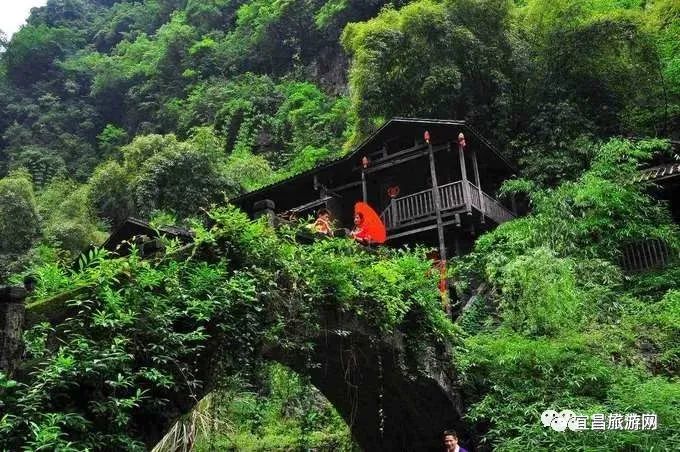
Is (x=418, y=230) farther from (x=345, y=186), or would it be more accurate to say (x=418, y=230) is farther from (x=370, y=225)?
(x=345, y=186)

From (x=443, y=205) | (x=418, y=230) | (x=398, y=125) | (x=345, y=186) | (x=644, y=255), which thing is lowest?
(x=644, y=255)

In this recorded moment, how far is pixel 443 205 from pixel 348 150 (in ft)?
25.8

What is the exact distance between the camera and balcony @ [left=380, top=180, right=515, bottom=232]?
17234 mm

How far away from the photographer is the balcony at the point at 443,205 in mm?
17234

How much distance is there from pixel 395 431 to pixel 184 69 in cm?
3905

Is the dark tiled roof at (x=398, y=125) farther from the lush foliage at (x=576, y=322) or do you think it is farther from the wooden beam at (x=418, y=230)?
the lush foliage at (x=576, y=322)

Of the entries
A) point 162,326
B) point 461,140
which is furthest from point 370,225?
point 162,326

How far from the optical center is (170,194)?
25.1 m

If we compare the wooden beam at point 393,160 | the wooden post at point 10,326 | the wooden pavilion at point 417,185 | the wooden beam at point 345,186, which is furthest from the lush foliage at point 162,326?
the wooden beam at point 345,186

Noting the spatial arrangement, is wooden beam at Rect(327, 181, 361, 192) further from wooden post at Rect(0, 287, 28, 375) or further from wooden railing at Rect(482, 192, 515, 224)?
wooden post at Rect(0, 287, 28, 375)

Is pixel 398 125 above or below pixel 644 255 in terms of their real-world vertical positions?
above

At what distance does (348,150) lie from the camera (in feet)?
80.9

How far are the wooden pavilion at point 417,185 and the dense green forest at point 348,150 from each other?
1231mm

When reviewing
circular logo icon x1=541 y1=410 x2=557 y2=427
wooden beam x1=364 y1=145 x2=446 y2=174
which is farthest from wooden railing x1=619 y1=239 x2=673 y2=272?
circular logo icon x1=541 y1=410 x2=557 y2=427
